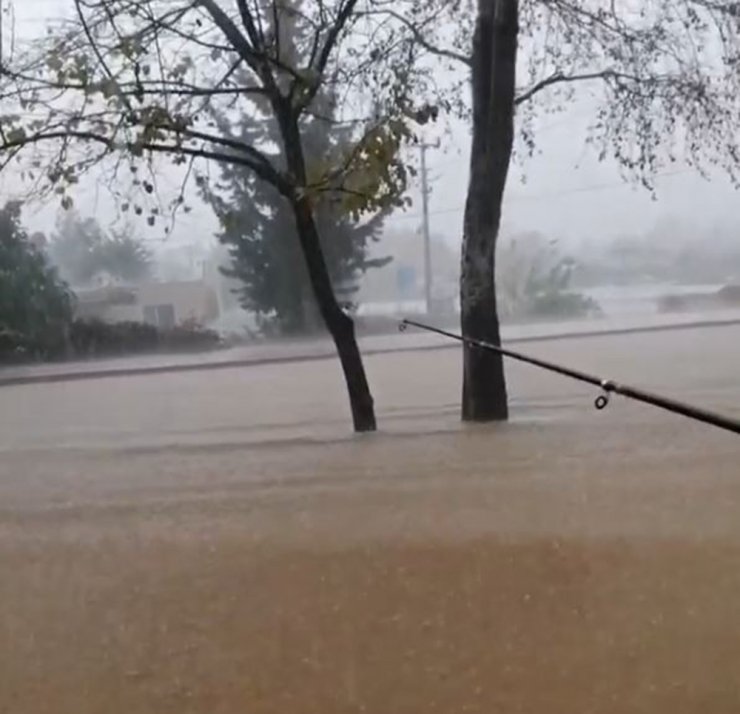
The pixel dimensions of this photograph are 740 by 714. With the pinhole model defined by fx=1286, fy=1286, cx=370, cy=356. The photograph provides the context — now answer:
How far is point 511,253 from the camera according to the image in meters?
2.14

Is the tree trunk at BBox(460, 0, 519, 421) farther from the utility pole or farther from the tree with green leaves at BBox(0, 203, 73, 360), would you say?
the tree with green leaves at BBox(0, 203, 73, 360)

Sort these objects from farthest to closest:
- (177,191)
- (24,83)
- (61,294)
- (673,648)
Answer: (61,294), (177,191), (24,83), (673,648)

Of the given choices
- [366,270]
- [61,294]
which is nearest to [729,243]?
[366,270]

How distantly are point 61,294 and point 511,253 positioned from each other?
75 cm

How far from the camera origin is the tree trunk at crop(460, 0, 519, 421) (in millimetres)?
2033

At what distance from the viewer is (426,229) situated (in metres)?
2.17

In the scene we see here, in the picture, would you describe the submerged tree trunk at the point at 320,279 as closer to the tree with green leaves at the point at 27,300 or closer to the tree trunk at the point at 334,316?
the tree trunk at the point at 334,316

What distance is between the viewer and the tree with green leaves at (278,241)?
2084mm

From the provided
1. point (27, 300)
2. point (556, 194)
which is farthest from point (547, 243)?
point (27, 300)

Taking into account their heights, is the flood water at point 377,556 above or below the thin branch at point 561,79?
below

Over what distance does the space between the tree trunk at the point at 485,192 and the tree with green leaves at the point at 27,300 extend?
2.18 feet

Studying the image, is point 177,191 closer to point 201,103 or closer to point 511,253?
→ point 201,103

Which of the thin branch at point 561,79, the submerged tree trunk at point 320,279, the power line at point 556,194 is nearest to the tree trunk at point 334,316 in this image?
the submerged tree trunk at point 320,279

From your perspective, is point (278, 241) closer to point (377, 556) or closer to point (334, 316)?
point (334, 316)
